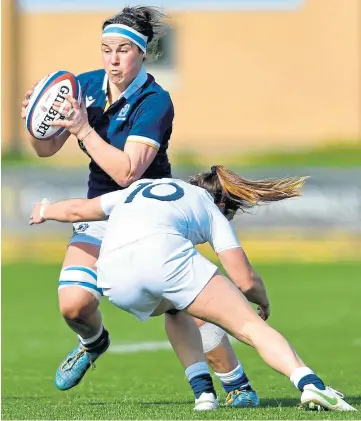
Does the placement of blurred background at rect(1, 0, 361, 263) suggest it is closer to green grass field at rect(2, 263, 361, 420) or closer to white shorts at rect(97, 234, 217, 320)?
green grass field at rect(2, 263, 361, 420)

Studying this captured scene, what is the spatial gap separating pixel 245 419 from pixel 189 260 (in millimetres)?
819

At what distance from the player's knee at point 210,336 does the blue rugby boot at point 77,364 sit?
75 centimetres

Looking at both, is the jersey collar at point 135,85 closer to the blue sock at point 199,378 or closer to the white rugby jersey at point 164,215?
the white rugby jersey at point 164,215

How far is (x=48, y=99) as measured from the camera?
23.2 ft

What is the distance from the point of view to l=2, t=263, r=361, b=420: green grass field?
6.81 m

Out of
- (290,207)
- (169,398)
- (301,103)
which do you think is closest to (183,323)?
(169,398)

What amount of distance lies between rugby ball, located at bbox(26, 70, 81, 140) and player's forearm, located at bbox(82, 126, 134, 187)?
1.05 ft

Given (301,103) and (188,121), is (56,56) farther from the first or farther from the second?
(301,103)

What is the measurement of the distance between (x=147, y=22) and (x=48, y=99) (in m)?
0.72

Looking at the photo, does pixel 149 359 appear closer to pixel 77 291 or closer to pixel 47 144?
pixel 77 291

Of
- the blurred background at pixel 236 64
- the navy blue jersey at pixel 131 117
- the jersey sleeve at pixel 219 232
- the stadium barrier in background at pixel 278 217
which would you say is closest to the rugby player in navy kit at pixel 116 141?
the navy blue jersey at pixel 131 117

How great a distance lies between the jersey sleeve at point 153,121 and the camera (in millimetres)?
6867

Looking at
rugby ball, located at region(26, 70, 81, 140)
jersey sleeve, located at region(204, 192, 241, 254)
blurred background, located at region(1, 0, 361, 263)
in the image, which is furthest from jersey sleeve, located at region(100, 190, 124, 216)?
blurred background, located at region(1, 0, 361, 263)

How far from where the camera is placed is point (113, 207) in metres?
6.44
